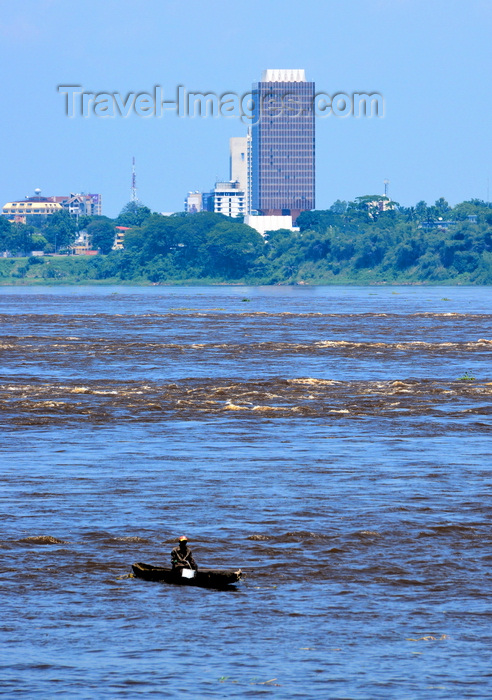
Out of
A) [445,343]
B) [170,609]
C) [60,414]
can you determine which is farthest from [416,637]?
[445,343]

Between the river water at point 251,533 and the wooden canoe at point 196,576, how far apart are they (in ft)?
0.53

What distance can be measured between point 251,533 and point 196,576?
143 inches

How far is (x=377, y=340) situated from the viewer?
7262cm

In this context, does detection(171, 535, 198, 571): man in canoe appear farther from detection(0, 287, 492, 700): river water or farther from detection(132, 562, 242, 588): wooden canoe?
detection(0, 287, 492, 700): river water

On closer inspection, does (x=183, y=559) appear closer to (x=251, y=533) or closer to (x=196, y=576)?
(x=196, y=576)

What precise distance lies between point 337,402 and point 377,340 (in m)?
32.3

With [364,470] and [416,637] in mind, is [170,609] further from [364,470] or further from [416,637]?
[364,470]

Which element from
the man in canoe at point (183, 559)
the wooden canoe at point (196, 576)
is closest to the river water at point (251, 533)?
the wooden canoe at point (196, 576)

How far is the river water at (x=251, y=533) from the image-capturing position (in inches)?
583

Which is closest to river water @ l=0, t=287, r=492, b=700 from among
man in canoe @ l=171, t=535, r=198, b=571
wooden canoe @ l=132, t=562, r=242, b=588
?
wooden canoe @ l=132, t=562, r=242, b=588

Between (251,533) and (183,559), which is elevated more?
(183,559)

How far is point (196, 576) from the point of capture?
17969mm

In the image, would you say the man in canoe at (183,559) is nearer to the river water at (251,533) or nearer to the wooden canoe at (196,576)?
the wooden canoe at (196,576)

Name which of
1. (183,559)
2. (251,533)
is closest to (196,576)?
(183,559)
